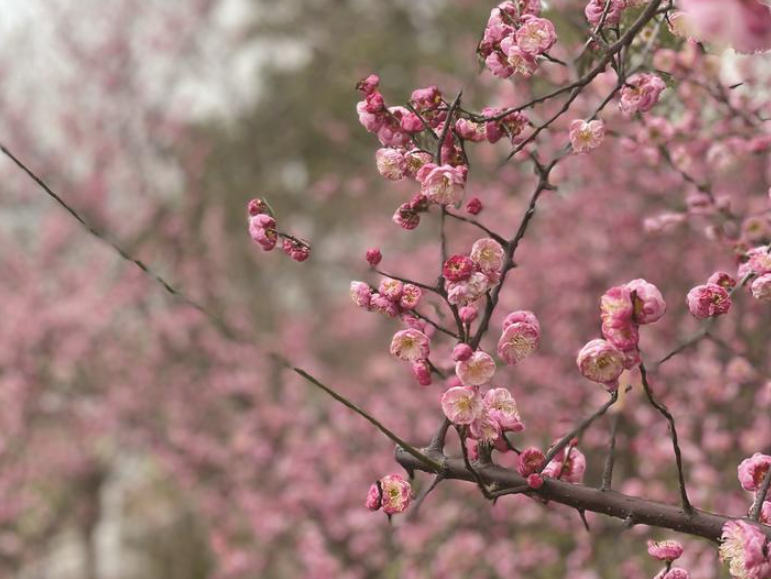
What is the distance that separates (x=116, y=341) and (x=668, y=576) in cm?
714

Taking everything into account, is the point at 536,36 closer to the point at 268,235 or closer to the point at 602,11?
the point at 602,11

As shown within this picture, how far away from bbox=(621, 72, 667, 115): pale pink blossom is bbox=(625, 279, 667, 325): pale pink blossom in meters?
0.48

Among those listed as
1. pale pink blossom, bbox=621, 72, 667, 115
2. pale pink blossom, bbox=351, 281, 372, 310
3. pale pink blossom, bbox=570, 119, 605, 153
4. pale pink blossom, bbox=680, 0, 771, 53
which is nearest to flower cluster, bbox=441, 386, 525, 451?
pale pink blossom, bbox=351, 281, 372, 310

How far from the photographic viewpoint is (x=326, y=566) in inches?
176

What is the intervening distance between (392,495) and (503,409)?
0.21m

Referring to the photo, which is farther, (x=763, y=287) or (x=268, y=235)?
(x=268, y=235)

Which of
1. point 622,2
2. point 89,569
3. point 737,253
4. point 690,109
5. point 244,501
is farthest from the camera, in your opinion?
point 89,569

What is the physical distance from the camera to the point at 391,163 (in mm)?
1271

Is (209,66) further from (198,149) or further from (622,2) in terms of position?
(622,2)

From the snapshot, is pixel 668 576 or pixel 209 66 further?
pixel 209 66

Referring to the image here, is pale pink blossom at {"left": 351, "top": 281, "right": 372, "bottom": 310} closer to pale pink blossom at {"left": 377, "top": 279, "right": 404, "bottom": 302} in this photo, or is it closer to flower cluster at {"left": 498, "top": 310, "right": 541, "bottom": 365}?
pale pink blossom at {"left": 377, "top": 279, "right": 404, "bottom": 302}

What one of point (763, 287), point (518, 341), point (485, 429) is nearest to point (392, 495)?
point (485, 429)

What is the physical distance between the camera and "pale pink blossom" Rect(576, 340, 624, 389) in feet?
3.31

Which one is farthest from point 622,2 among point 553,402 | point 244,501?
point 244,501
